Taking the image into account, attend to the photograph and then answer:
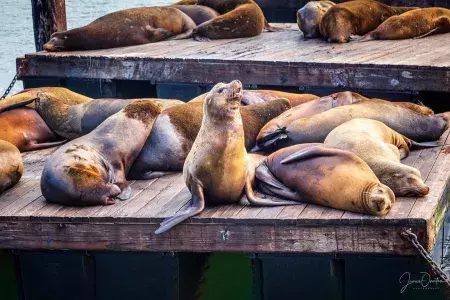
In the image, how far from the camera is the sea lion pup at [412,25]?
975 centimetres

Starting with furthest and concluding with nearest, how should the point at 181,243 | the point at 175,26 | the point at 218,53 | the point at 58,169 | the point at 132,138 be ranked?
the point at 175,26 < the point at 218,53 < the point at 132,138 < the point at 58,169 < the point at 181,243

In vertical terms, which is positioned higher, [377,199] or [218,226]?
[377,199]

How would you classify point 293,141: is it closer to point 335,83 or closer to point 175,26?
point 335,83

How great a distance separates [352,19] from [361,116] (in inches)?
127

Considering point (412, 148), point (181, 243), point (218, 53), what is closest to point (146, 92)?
point (218, 53)

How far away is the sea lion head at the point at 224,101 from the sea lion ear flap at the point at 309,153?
40cm

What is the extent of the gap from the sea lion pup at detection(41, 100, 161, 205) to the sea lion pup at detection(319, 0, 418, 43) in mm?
3338

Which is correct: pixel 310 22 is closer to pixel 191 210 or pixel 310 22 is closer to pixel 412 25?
pixel 412 25

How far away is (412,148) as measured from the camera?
6656 millimetres

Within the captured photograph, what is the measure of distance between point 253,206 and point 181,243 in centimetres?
Result: 44

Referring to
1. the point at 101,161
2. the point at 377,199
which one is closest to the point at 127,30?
the point at 101,161

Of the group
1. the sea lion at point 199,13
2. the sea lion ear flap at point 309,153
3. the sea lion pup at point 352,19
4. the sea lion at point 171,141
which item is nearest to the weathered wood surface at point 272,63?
the sea lion pup at point 352,19

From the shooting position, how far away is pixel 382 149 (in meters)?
5.97

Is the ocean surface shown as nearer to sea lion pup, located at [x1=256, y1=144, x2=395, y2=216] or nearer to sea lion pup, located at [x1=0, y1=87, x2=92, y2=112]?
sea lion pup, located at [x1=0, y1=87, x2=92, y2=112]
